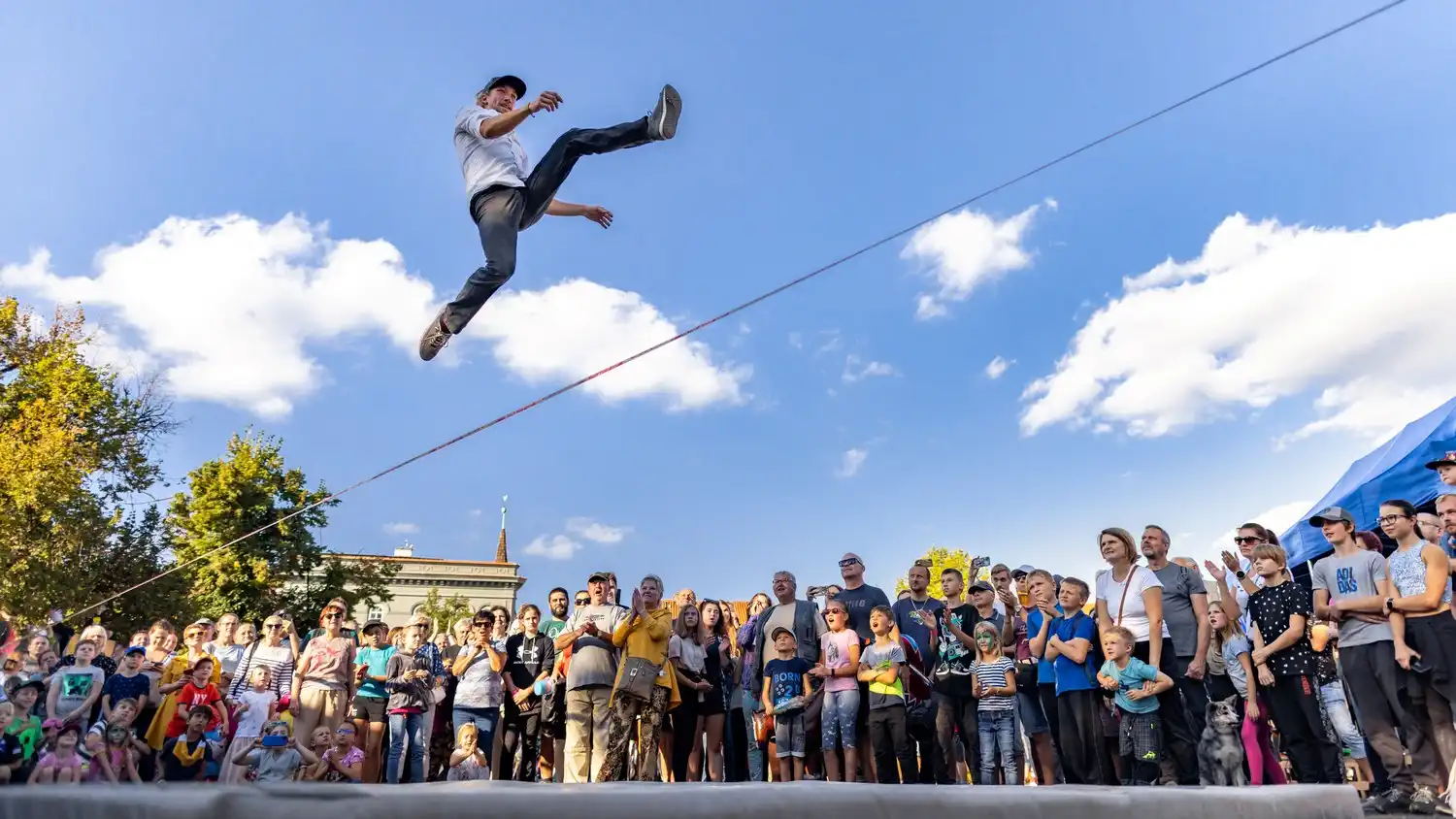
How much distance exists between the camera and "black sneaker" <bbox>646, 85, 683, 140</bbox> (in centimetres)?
496

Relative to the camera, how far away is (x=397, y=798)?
3.00 ft

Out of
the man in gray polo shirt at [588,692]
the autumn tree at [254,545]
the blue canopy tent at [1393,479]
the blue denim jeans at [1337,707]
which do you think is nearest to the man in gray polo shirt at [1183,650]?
the blue denim jeans at [1337,707]

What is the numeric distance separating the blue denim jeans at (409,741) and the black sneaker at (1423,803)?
638 cm

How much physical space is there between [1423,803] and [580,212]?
557 centimetres

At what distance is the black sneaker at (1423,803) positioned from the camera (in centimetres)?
429

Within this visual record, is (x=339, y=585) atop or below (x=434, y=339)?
atop

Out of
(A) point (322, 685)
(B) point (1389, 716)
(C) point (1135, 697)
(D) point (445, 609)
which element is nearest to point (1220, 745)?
(C) point (1135, 697)

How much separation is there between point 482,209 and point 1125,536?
14.1 feet

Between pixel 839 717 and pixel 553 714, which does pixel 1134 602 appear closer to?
pixel 839 717

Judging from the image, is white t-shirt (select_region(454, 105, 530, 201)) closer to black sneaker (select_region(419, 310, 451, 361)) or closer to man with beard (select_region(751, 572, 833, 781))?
black sneaker (select_region(419, 310, 451, 361))

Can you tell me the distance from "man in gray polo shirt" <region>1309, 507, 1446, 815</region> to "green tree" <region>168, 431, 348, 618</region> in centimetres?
2626

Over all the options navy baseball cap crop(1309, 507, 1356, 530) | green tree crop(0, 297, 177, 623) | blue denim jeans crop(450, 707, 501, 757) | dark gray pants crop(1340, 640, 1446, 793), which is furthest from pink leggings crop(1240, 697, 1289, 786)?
green tree crop(0, 297, 177, 623)

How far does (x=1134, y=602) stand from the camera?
5.48 meters

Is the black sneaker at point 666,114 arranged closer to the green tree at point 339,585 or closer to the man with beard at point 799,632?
the man with beard at point 799,632
